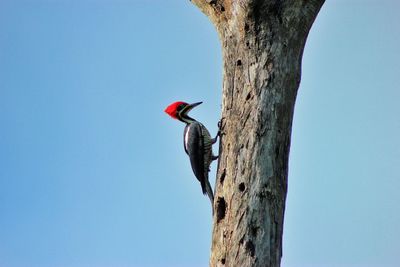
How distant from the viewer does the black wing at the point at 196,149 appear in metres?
6.70

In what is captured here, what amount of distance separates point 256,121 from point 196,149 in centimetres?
132

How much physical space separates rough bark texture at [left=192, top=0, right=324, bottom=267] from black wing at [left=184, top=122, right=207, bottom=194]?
0.88 metres

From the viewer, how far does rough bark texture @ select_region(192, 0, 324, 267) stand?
535 centimetres

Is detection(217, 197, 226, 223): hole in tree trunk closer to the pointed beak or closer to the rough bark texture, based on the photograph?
the rough bark texture

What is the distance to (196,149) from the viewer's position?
6.75 meters

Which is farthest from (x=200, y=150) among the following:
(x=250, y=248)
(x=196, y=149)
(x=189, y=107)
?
(x=250, y=248)

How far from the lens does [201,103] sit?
7277 millimetres

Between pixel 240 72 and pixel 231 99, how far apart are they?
253mm

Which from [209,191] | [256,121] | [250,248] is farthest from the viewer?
[209,191]

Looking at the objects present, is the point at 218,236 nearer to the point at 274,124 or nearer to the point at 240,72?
the point at 274,124

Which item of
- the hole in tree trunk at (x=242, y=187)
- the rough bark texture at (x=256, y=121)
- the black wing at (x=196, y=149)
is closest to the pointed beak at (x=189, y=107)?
the black wing at (x=196, y=149)

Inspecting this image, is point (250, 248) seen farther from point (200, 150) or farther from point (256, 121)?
point (200, 150)

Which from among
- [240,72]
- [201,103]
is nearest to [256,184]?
[240,72]

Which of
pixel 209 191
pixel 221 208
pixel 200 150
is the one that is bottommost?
pixel 221 208
